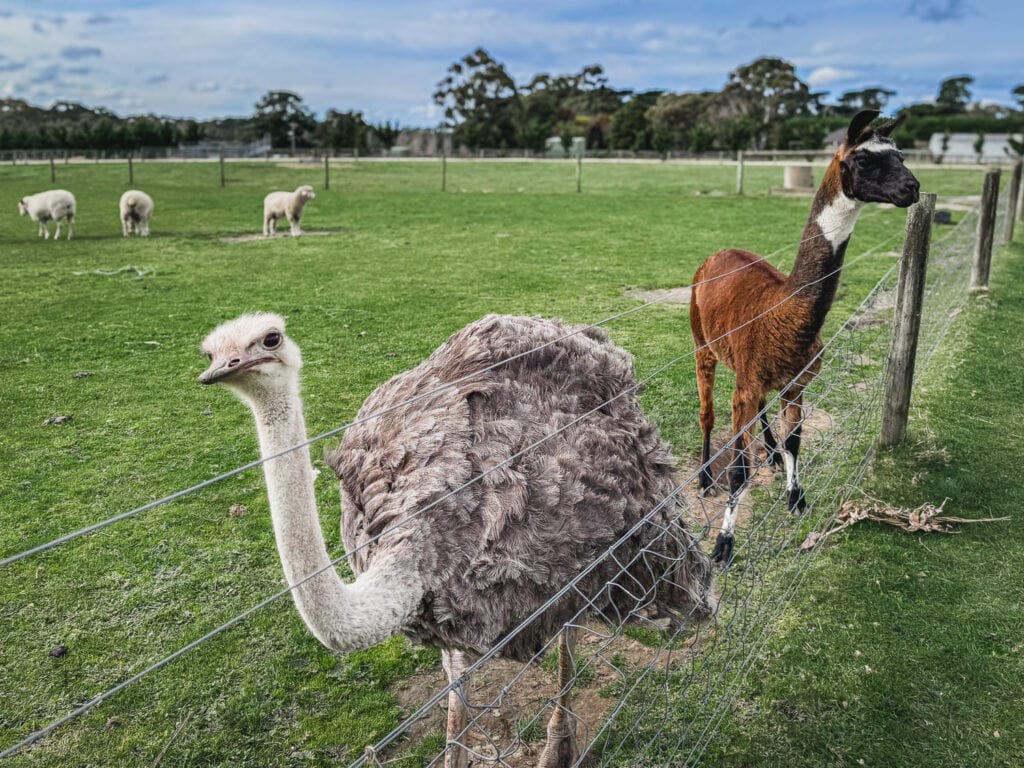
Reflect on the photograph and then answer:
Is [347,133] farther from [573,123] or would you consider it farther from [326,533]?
[326,533]

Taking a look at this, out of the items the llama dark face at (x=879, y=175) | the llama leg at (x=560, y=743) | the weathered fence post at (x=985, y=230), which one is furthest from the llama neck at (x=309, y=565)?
the weathered fence post at (x=985, y=230)

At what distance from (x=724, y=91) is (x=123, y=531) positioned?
6262cm

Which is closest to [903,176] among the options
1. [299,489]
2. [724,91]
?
[299,489]

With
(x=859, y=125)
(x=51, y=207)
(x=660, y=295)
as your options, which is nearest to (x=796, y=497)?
(x=859, y=125)

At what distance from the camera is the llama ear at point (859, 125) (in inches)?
165

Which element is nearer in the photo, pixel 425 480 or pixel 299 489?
pixel 299 489

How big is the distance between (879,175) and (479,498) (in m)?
2.81

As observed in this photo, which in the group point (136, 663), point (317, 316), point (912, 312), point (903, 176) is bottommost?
point (136, 663)

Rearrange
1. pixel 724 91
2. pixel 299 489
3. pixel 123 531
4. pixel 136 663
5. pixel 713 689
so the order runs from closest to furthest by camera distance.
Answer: pixel 299 489 → pixel 713 689 → pixel 136 663 → pixel 123 531 → pixel 724 91

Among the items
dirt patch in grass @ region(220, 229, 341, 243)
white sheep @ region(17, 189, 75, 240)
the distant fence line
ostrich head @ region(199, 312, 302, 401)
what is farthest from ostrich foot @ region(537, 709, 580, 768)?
the distant fence line

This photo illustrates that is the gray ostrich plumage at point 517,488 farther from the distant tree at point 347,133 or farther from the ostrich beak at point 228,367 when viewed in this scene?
the distant tree at point 347,133

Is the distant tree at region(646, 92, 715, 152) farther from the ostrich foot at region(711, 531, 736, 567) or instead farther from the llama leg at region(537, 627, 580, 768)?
the llama leg at region(537, 627, 580, 768)

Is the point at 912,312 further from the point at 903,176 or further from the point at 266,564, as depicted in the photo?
the point at 266,564

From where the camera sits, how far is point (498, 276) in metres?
11.9
